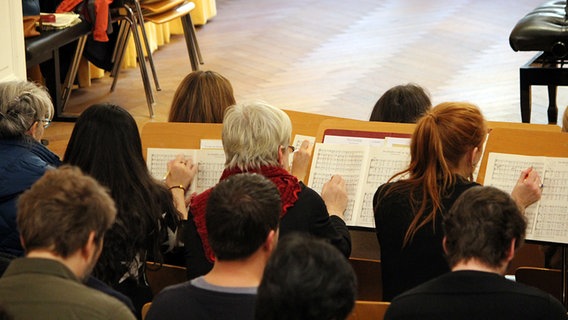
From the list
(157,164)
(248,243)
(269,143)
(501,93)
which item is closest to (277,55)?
(501,93)

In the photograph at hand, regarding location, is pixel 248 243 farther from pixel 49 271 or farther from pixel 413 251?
pixel 413 251

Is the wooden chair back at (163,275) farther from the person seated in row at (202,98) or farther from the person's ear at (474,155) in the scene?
the person's ear at (474,155)

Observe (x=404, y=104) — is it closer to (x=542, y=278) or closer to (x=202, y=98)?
(x=202, y=98)

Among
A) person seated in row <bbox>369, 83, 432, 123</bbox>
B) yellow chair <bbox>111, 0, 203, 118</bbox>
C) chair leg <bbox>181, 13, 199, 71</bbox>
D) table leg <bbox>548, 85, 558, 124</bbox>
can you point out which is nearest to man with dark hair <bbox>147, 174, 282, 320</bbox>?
person seated in row <bbox>369, 83, 432, 123</bbox>

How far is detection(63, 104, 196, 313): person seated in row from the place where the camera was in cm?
299

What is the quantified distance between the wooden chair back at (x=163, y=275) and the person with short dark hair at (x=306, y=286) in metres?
1.48

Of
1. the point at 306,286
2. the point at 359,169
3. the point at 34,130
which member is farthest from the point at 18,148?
the point at 306,286

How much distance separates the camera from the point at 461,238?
87.7 inches

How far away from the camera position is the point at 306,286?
174cm

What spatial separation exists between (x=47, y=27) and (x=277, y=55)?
2573 mm

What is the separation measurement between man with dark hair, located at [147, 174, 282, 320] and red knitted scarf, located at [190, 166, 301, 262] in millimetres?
569

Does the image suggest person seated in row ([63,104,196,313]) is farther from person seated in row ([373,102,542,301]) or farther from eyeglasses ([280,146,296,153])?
person seated in row ([373,102,542,301])

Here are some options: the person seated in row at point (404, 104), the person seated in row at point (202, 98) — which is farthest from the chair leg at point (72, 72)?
the person seated in row at point (404, 104)

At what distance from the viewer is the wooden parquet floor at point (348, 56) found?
6.90m
